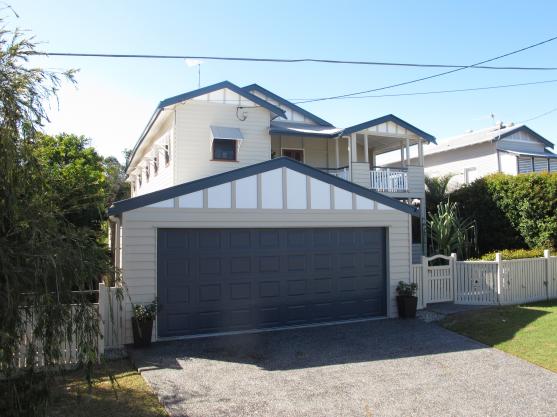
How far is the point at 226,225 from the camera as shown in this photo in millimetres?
9898

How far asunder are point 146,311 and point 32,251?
5246 mm

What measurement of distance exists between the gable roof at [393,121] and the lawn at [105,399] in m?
12.4

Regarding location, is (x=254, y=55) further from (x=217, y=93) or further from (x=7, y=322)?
(x=7, y=322)

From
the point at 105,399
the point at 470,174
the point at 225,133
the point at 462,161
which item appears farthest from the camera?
the point at 462,161

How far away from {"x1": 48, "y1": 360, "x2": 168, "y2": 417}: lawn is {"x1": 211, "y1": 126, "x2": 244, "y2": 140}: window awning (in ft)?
30.3

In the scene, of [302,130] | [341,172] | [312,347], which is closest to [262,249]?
[312,347]

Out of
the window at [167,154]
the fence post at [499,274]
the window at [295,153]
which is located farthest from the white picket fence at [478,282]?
the window at [167,154]

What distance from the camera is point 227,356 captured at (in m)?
8.27

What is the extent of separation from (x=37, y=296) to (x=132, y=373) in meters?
3.91

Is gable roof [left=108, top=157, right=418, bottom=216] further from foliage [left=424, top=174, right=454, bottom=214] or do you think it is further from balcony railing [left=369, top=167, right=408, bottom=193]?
foliage [left=424, top=174, right=454, bottom=214]

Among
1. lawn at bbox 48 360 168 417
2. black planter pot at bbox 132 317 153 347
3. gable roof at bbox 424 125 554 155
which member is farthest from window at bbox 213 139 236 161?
gable roof at bbox 424 125 554 155

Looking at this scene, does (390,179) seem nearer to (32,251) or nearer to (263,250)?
(263,250)

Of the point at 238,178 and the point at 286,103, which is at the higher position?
the point at 286,103

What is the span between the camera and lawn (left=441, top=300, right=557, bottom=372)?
26.8 ft
